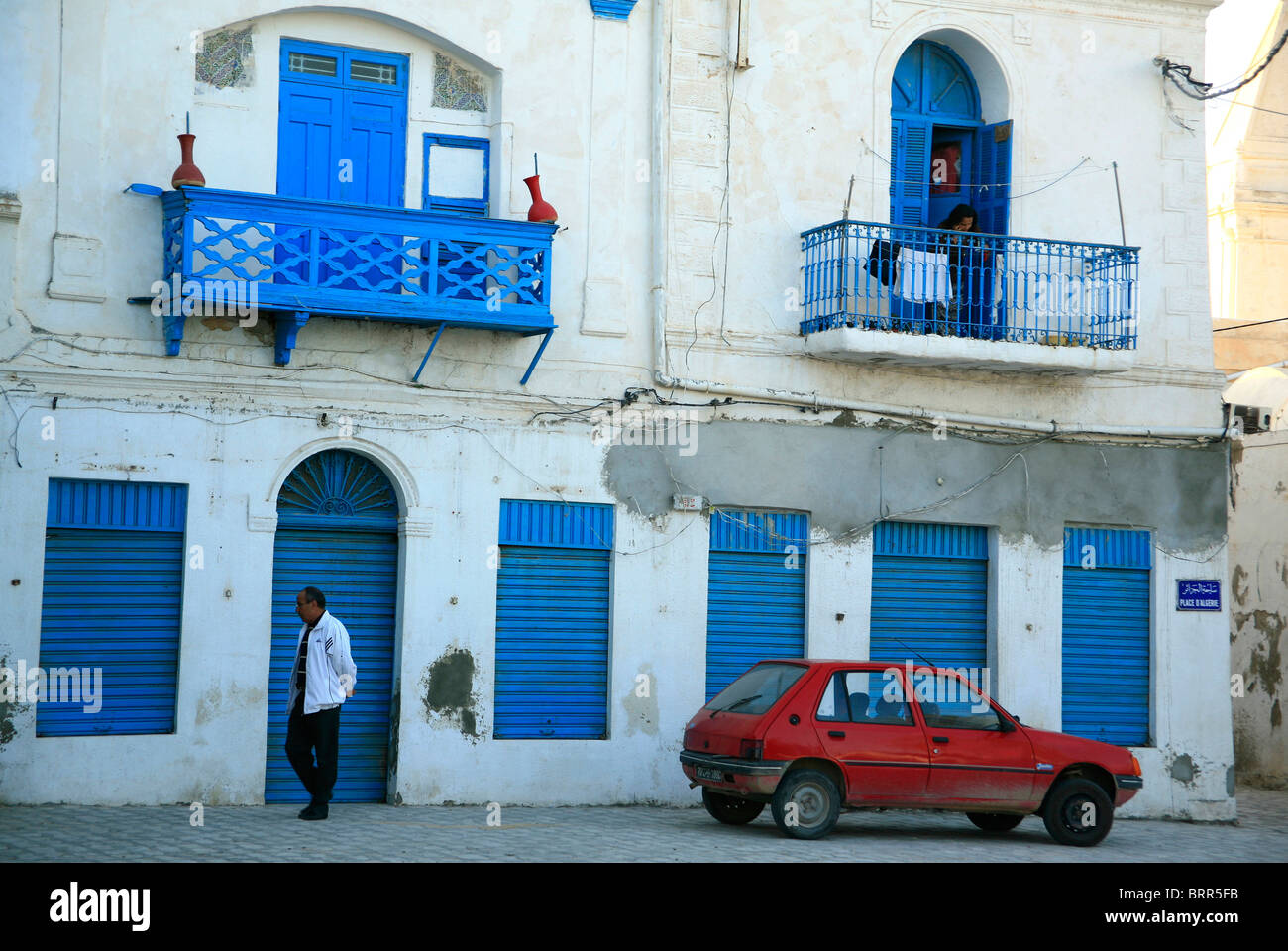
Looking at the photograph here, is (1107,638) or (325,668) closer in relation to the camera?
(325,668)

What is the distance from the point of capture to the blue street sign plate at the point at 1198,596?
17156 mm

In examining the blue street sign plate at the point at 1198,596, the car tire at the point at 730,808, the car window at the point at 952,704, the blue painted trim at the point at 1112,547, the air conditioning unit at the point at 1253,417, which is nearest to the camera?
the car window at the point at 952,704

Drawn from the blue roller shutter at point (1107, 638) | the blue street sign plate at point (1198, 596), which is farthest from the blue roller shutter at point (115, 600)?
the blue street sign plate at point (1198, 596)

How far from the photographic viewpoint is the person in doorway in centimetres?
1599

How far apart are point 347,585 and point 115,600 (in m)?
2.06

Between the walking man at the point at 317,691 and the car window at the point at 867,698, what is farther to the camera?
the car window at the point at 867,698

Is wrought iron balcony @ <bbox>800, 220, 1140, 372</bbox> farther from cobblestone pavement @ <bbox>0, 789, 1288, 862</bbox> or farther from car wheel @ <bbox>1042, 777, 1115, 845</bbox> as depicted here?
cobblestone pavement @ <bbox>0, 789, 1288, 862</bbox>

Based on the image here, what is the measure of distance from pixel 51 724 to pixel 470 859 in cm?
438

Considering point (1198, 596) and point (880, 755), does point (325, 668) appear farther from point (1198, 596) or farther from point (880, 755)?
point (1198, 596)

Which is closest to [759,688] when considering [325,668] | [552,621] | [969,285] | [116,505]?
[552,621]

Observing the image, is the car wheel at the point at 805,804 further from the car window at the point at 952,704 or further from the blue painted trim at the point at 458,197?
the blue painted trim at the point at 458,197

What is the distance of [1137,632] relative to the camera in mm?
17078

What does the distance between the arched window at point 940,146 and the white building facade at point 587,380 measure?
0.04 meters

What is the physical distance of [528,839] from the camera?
40.4 feet
